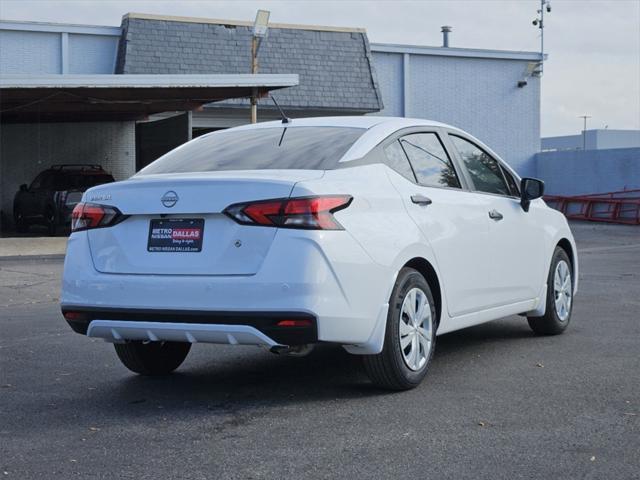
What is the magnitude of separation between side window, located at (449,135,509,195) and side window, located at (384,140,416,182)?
882mm

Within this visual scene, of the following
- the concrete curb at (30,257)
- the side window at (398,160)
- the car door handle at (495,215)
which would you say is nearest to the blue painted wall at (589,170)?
the concrete curb at (30,257)

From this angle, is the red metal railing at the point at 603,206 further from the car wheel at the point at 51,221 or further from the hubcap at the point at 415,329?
the hubcap at the point at 415,329

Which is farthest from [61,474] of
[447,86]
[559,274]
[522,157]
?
[522,157]

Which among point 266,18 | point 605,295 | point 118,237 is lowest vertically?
point 605,295

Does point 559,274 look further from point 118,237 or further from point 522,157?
point 522,157

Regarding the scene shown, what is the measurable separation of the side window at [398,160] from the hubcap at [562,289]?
2.38m

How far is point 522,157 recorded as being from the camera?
38.0 metres

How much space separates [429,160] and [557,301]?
7.38 ft

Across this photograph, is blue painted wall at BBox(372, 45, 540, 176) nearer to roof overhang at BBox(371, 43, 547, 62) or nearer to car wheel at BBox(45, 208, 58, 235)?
roof overhang at BBox(371, 43, 547, 62)

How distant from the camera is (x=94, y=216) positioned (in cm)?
643

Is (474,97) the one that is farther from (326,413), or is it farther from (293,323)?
(293,323)

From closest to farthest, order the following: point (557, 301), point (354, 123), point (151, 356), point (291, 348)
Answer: point (291, 348), point (354, 123), point (151, 356), point (557, 301)

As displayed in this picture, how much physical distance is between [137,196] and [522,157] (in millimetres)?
32910

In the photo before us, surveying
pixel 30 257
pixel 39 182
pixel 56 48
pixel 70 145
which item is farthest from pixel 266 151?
pixel 70 145
